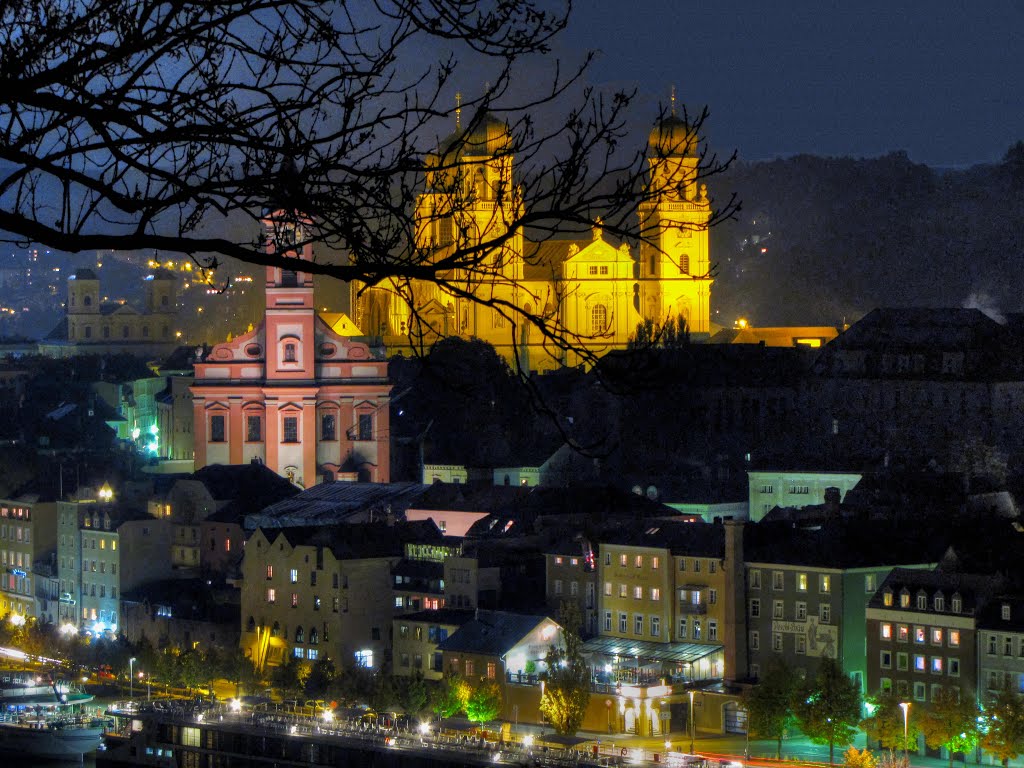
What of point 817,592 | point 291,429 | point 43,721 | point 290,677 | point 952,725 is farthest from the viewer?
point 291,429

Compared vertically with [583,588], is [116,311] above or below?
above

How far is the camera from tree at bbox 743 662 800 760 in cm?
3431

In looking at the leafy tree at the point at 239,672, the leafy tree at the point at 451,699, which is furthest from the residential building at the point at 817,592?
the leafy tree at the point at 239,672

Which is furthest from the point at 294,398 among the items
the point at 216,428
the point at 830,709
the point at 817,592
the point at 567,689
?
the point at 830,709

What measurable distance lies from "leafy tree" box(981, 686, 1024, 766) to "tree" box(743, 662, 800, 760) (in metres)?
2.75

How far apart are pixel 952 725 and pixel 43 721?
18.2m

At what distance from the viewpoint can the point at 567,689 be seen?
36.4 metres

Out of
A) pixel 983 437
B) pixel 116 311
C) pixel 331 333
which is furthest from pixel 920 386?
pixel 116 311

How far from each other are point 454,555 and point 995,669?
483 inches

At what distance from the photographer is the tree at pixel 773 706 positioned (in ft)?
113

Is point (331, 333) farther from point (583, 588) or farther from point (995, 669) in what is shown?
point (995, 669)

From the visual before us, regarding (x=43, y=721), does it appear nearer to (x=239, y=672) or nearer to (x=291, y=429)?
(x=239, y=672)

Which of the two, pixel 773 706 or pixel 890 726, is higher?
pixel 773 706

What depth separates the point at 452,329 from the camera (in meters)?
88.9
